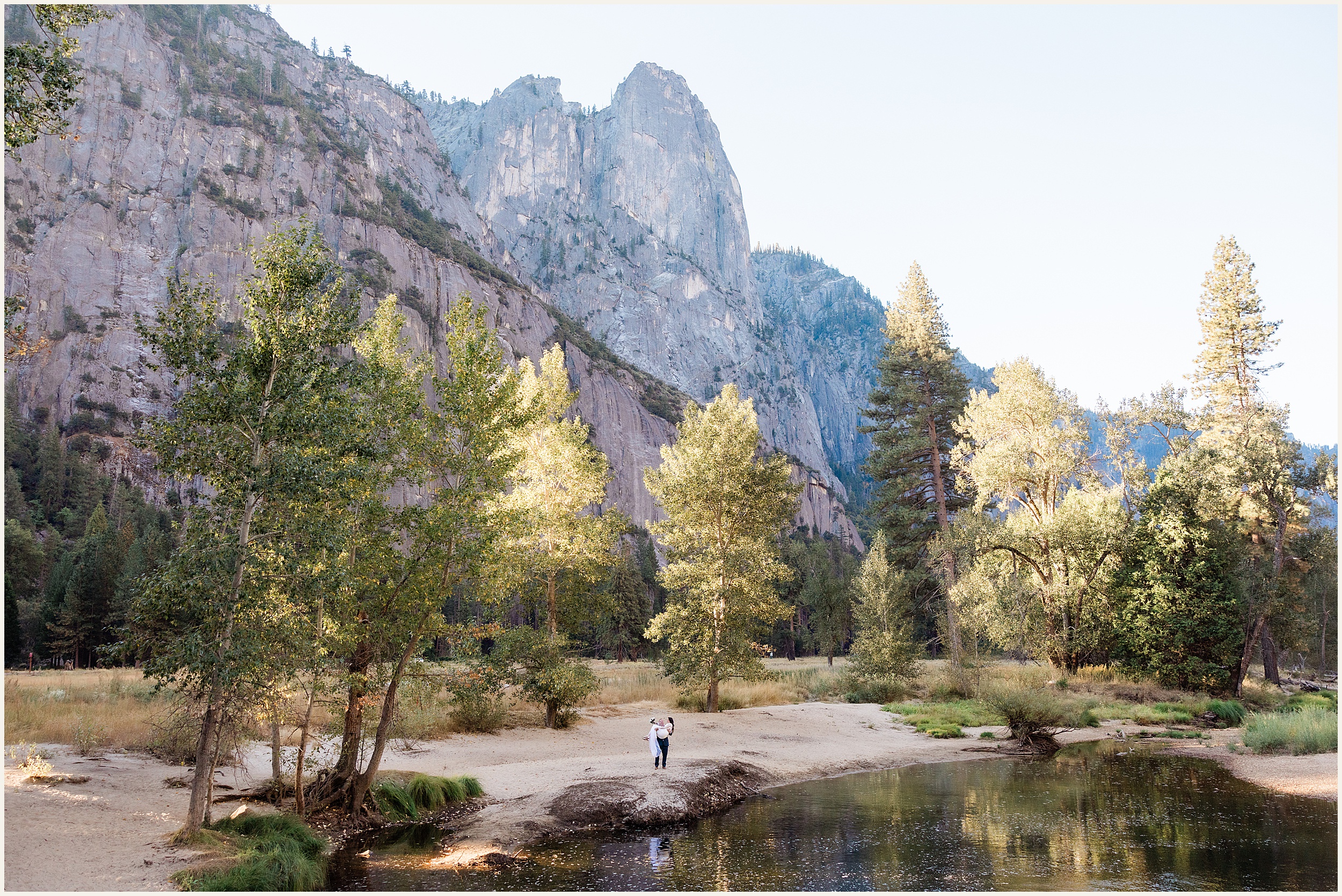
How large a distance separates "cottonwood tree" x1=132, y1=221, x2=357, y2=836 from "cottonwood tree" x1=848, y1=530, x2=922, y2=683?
98.8 ft

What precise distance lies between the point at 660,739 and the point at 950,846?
7.64m

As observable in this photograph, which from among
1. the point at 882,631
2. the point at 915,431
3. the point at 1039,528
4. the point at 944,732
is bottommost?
the point at 944,732

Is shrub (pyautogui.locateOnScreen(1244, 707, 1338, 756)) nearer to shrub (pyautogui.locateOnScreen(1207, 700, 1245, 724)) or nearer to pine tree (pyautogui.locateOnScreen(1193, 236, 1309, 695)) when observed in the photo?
shrub (pyautogui.locateOnScreen(1207, 700, 1245, 724))

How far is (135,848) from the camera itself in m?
12.0

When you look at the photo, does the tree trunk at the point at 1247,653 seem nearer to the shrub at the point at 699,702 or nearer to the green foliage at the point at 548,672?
the shrub at the point at 699,702

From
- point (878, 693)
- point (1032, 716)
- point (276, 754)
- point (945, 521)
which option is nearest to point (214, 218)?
point (945, 521)

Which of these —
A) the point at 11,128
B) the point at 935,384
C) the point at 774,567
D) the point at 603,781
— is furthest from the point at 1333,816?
the point at 935,384

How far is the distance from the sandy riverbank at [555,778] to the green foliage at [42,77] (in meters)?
10.4

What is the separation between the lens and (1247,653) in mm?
32094

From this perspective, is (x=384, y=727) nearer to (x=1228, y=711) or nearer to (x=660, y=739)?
(x=660, y=739)

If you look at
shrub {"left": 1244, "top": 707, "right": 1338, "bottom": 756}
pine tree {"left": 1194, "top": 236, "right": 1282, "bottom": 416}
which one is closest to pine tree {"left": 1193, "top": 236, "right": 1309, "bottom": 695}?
pine tree {"left": 1194, "top": 236, "right": 1282, "bottom": 416}

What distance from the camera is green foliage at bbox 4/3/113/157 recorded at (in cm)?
1086

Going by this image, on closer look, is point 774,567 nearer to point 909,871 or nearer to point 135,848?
point 909,871

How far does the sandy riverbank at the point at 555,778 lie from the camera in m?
11.8
